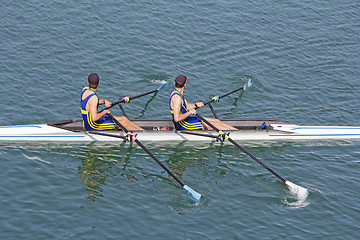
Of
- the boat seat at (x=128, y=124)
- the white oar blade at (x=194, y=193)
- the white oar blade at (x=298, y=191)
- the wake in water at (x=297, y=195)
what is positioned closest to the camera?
the white oar blade at (x=194, y=193)

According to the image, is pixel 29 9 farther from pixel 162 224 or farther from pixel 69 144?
pixel 162 224

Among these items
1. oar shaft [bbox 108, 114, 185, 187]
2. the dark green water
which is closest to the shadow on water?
the dark green water

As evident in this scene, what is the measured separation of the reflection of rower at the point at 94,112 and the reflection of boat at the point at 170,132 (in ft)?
0.77

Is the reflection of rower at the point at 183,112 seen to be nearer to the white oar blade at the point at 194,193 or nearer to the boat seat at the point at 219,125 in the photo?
the boat seat at the point at 219,125

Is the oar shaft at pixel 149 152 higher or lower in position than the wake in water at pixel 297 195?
higher

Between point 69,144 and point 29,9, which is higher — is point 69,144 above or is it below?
below

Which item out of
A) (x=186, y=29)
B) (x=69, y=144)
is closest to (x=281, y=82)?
(x=186, y=29)

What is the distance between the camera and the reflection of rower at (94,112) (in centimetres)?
1585

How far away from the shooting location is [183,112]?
1697 centimetres

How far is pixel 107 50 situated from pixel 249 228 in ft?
41.1

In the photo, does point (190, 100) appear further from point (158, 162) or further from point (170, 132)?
point (158, 162)

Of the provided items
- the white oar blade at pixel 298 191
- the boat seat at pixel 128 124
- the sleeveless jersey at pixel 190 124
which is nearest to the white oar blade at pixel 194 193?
the white oar blade at pixel 298 191

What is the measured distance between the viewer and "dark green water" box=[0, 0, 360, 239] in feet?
43.9

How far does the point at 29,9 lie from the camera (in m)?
25.5
